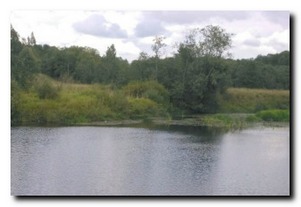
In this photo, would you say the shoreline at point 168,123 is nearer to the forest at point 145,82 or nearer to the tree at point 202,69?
the forest at point 145,82

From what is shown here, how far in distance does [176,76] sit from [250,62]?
117cm

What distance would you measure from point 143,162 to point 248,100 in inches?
74.9

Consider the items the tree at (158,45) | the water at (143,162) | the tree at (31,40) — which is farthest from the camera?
the tree at (158,45)

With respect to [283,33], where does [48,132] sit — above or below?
below

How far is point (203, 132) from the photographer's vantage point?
997 centimetres

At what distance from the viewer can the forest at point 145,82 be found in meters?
8.68

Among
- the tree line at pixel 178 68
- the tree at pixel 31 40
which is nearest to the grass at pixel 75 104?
the tree line at pixel 178 68

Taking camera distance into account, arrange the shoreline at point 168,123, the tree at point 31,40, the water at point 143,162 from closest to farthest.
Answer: the water at point 143,162, the tree at point 31,40, the shoreline at point 168,123

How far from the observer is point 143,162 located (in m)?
9.09

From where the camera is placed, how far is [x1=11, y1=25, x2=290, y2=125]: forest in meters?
8.68

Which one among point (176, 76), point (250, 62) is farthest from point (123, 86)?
A: point (250, 62)

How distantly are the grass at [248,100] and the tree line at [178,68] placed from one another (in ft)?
0.31
